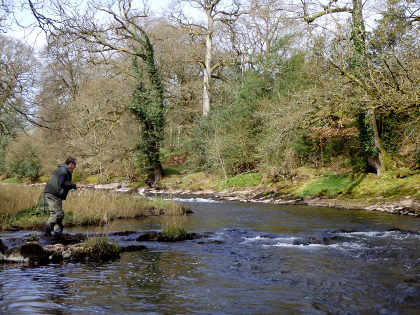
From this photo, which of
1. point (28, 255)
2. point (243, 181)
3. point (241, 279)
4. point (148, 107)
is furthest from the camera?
point (148, 107)

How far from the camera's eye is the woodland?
14445 mm

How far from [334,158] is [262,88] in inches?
290

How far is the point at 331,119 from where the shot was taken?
1931 centimetres

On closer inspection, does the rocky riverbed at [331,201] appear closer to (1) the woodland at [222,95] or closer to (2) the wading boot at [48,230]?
(1) the woodland at [222,95]

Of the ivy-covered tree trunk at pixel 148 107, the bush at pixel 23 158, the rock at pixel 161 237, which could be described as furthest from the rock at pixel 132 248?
the bush at pixel 23 158

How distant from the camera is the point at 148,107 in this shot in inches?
1271

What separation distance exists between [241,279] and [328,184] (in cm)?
1550

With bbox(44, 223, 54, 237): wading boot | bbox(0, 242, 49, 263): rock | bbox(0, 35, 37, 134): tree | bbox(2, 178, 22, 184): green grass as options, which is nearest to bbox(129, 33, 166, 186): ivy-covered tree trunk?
bbox(2, 178, 22, 184): green grass

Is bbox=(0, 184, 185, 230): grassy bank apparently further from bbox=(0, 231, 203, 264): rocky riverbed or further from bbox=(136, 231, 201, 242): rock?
bbox=(0, 231, 203, 264): rocky riverbed

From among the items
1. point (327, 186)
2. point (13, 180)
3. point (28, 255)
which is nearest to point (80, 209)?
point (28, 255)

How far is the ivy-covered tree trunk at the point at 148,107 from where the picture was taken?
105 feet

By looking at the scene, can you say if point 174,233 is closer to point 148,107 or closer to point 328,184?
point 328,184

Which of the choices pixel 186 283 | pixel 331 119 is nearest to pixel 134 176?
pixel 331 119

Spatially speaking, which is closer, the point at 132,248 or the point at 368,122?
the point at 132,248
